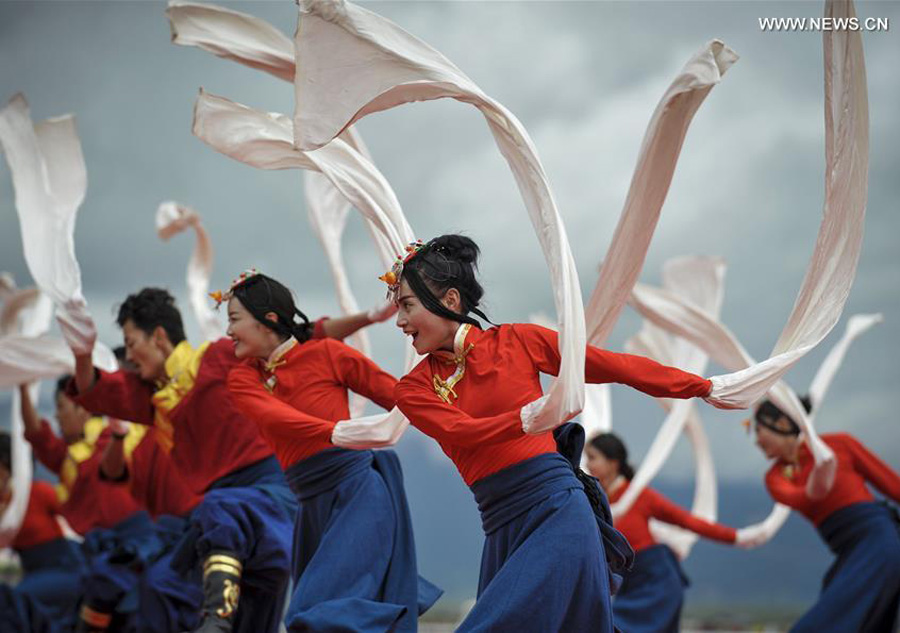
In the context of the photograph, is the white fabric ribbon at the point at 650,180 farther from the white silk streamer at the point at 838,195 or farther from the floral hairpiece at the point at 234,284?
the floral hairpiece at the point at 234,284

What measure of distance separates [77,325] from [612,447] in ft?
9.21

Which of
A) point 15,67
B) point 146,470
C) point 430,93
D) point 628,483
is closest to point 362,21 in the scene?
point 430,93

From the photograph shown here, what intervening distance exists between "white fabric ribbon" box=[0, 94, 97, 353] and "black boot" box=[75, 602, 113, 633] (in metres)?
1.30

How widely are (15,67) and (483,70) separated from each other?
3.55 metres

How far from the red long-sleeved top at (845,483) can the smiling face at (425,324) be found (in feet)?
9.03

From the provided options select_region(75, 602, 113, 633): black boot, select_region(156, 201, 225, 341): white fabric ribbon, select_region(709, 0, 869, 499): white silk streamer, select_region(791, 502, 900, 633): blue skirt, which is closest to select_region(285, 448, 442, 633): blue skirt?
select_region(709, 0, 869, 499): white silk streamer

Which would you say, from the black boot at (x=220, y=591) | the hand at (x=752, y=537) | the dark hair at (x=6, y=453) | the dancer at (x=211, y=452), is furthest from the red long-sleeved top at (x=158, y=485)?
the hand at (x=752, y=537)

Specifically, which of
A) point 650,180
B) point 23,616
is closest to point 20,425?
point 23,616

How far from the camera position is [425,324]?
110 inches

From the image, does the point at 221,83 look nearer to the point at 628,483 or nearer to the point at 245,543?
the point at 628,483

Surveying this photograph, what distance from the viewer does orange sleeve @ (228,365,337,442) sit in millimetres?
3307

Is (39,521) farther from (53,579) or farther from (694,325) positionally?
(694,325)

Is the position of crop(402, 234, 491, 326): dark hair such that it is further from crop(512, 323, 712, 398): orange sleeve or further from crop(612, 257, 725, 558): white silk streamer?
crop(612, 257, 725, 558): white silk streamer

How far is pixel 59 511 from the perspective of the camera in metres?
6.42
